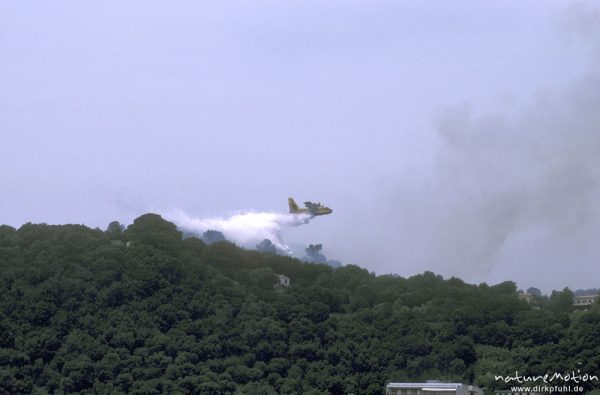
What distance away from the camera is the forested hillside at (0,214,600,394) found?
100m

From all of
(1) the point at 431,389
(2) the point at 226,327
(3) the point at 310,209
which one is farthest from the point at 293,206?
(1) the point at 431,389

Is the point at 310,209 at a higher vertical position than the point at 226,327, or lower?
higher

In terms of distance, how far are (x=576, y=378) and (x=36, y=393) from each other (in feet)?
138

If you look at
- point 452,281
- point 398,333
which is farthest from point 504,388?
point 452,281

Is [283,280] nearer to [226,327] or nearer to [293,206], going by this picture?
[293,206]

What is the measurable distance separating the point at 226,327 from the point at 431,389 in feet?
78.2

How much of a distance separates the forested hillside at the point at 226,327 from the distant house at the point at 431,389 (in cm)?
283

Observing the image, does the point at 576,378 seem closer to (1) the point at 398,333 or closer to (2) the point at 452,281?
A: (1) the point at 398,333

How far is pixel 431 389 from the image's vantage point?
9438 cm

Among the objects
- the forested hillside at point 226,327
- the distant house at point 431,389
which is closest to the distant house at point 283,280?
the forested hillside at point 226,327

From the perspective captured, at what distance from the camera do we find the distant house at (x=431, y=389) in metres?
93.6

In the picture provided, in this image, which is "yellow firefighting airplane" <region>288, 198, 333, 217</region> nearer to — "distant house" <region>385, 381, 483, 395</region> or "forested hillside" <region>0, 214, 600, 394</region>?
"forested hillside" <region>0, 214, 600, 394</region>

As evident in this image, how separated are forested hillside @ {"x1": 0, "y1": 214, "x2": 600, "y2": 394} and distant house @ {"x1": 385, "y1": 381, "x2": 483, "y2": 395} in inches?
111

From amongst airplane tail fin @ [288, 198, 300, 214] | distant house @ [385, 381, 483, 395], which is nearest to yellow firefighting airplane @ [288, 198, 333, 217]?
airplane tail fin @ [288, 198, 300, 214]
